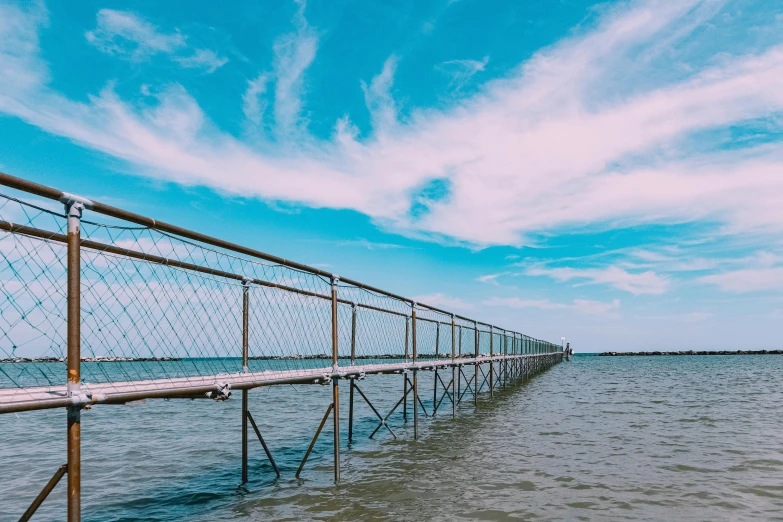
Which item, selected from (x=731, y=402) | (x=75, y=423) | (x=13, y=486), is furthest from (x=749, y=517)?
(x=731, y=402)

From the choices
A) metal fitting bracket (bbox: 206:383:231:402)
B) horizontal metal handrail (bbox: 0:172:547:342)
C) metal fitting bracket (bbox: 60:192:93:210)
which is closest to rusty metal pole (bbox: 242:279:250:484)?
horizontal metal handrail (bbox: 0:172:547:342)

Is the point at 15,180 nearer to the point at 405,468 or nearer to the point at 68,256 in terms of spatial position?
the point at 68,256

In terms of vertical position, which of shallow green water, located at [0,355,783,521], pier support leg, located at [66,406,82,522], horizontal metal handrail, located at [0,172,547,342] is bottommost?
shallow green water, located at [0,355,783,521]

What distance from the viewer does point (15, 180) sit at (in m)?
4.88

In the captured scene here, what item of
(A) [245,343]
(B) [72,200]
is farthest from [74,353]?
(A) [245,343]

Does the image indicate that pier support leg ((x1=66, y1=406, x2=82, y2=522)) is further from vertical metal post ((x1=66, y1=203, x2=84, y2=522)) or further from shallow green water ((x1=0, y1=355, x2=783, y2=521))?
shallow green water ((x1=0, y1=355, x2=783, y2=521))

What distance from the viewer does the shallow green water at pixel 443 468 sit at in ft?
29.9

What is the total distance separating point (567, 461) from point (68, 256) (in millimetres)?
11314

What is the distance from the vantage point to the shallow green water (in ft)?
29.9

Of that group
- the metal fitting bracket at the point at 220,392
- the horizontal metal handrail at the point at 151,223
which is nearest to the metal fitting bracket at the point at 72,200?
the horizontal metal handrail at the point at 151,223

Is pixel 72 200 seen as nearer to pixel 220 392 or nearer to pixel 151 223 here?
pixel 151 223

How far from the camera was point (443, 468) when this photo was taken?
11.7 meters

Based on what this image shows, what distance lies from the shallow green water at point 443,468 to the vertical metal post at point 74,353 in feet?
13.4

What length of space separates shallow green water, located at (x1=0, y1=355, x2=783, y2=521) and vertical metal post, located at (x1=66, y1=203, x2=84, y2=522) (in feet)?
13.4
